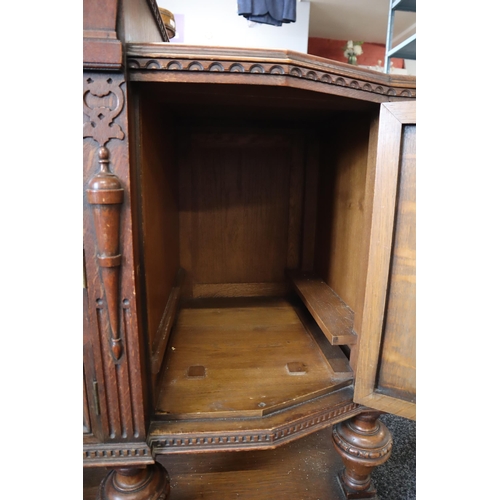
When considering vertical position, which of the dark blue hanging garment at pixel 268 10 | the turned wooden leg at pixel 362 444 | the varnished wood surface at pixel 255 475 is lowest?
the varnished wood surface at pixel 255 475

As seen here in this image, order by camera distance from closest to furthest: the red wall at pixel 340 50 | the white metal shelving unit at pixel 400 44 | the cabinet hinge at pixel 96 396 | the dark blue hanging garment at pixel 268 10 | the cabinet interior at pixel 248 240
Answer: the cabinet hinge at pixel 96 396
the cabinet interior at pixel 248 240
the white metal shelving unit at pixel 400 44
the dark blue hanging garment at pixel 268 10
the red wall at pixel 340 50

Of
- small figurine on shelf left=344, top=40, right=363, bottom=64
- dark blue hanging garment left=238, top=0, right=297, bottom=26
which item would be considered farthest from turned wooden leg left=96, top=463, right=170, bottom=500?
small figurine on shelf left=344, top=40, right=363, bottom=64

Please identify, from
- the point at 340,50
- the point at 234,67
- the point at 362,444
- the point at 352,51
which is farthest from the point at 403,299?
the point at 340,50

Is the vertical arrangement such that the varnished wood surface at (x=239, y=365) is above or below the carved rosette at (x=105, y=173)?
below

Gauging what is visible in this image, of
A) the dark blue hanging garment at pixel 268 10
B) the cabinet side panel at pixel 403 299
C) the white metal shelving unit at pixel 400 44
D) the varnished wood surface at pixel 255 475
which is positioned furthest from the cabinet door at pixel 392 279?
the dark blue hanging garment at pixel 268 10

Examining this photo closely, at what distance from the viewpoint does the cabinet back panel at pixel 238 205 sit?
124 cm

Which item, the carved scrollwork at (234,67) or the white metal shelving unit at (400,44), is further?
the white metal shelving unit at (400,44)

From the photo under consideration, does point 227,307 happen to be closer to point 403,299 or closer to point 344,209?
point 344,209

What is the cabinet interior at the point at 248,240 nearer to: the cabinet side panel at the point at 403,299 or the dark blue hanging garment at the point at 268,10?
the cabinet side panel at the point at 403,299

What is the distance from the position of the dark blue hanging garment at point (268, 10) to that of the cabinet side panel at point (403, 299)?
7.35 ft

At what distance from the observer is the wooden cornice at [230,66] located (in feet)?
1.86

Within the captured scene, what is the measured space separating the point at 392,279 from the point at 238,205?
723 millimetres

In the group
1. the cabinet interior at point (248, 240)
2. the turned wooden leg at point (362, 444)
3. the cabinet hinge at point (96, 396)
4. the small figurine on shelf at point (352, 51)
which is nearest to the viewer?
the cabinet hinge at point (96, 396)

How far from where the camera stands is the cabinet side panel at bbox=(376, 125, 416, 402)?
651 mm
